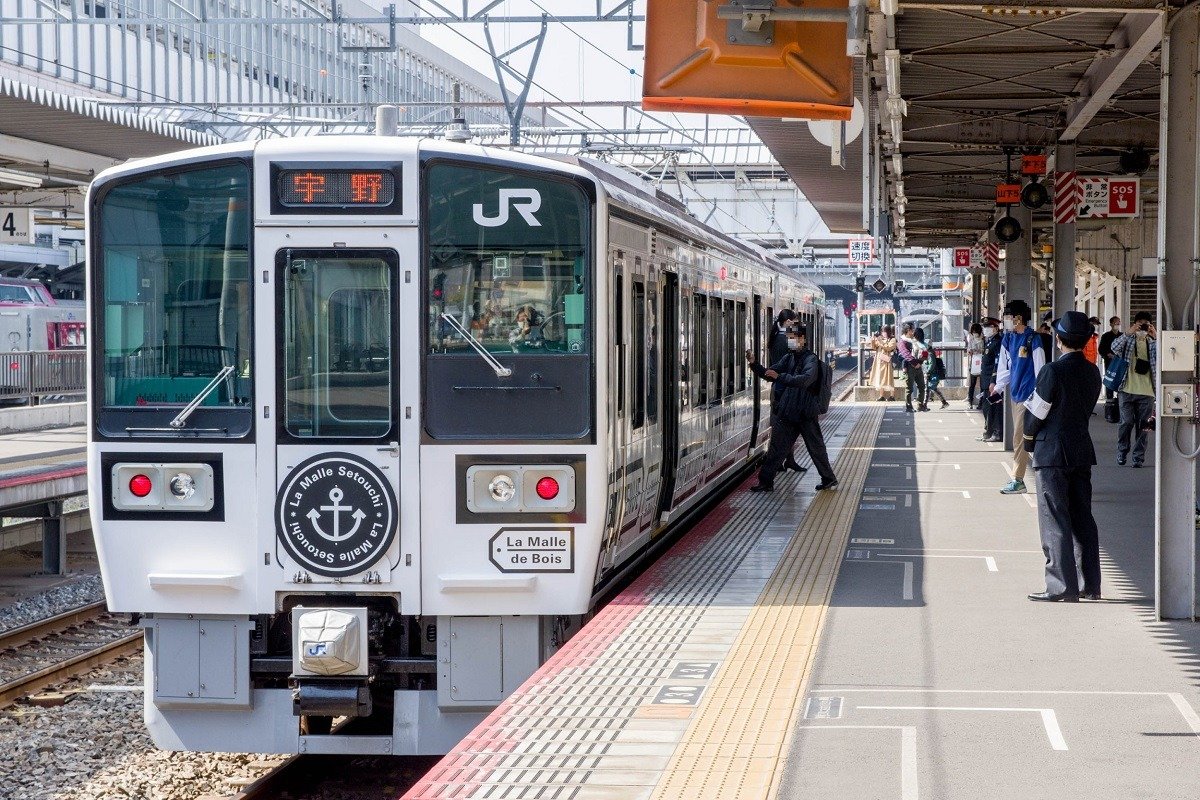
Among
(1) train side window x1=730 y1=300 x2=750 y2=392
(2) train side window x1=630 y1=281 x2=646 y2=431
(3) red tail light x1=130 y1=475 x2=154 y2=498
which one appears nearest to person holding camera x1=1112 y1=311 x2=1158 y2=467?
(1) train side window x1=730 y1=300 x2=750 y2=392

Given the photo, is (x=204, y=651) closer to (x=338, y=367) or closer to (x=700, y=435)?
(x=338, y=367)

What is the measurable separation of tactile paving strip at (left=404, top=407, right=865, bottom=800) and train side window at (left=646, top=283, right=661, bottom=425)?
103cm

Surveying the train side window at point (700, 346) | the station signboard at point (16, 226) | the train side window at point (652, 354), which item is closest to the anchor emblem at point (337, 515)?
the train side window at point (652, 354)

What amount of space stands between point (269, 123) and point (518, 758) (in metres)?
22.1

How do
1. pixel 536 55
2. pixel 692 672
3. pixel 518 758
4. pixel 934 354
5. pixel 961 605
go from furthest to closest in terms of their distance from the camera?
pixel 934 354, pixel 536 55, pixel 961 605, pixel 692 672, pixel 518 758

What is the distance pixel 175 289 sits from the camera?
7.27m

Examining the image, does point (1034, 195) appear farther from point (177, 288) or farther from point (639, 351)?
point (177, 288)

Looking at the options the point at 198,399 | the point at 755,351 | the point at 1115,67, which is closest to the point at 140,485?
the point at 198,399

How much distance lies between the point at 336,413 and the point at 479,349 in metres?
0.74

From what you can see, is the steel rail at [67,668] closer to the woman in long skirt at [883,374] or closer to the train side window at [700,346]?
the train side window at [700,346]

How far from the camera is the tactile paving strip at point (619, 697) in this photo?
17.2 feet

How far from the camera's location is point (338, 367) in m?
7.24

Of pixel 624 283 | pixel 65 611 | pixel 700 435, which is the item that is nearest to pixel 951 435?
pixel 700 435

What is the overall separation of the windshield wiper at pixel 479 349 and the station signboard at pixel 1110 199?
11.3m
